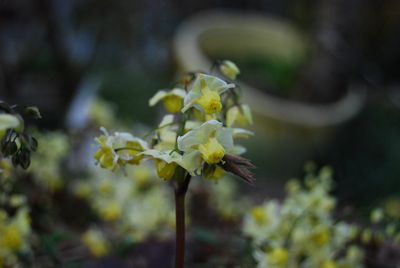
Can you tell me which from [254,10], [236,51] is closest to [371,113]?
[236,51]

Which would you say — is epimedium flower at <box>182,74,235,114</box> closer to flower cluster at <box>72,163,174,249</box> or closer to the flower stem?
the flower stem

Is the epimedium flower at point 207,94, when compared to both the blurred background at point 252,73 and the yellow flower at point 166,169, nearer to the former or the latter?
the yellow flower at point 166,169

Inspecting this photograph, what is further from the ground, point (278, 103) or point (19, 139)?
point (278, 103)

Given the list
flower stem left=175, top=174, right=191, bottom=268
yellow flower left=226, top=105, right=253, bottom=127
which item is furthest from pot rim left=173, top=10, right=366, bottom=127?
flower stem left=175, top=174, right=191, bottom=268

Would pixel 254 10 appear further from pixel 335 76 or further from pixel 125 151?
pixel 125 151

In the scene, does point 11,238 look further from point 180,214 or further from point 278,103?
point 278,103

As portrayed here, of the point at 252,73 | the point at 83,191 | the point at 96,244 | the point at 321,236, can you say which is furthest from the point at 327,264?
the point at 252,73

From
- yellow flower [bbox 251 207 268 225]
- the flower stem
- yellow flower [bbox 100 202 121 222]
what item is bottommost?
the flower stem
